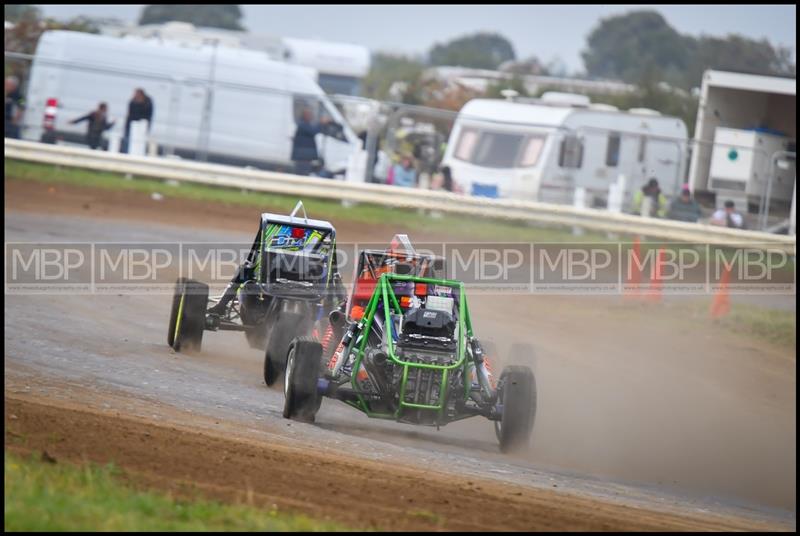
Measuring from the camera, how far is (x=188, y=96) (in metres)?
24.1

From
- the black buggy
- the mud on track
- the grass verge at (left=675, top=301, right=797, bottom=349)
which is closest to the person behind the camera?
the mud on track

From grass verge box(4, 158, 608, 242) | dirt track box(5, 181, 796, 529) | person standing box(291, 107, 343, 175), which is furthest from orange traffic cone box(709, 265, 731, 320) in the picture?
person standing box(291, 107, 343, 175)

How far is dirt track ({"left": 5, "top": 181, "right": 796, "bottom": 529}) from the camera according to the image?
8078 mm

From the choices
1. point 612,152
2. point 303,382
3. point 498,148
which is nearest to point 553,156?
point 498,148

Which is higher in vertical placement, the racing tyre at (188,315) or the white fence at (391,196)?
the white fence at (391,196)

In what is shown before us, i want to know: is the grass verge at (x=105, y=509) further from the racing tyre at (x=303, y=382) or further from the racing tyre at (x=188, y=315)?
the racing tyre at (x=188, y=315)

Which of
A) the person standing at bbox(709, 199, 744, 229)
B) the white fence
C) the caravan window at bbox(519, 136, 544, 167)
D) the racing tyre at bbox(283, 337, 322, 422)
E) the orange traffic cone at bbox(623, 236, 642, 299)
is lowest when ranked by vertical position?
the racing tyre at bbox(283, 337, 322, 422)

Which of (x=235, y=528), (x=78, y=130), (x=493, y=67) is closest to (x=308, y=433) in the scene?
(x=235, y=528)

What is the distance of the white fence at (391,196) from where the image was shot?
2047 cm

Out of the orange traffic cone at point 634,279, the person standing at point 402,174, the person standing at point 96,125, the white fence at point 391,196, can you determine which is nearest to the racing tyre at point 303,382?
the orange traffic cone at point 634,279

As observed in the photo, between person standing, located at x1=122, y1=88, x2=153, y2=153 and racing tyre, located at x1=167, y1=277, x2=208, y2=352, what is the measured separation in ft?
41.4

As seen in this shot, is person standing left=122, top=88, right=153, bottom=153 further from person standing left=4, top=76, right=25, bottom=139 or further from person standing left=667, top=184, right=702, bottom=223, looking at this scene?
person standing left=667, top=184, right=702, bottom=223

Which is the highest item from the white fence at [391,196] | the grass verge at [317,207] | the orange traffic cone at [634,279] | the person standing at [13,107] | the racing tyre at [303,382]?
the person standing at [13,107]

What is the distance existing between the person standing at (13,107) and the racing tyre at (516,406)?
1698 cm
